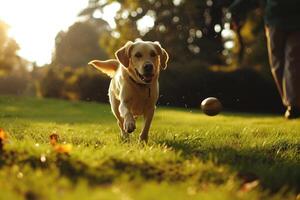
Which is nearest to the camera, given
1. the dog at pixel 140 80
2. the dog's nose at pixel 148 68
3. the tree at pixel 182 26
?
the dog's nose at pixel 148 68

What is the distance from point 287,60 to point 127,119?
5577 mm

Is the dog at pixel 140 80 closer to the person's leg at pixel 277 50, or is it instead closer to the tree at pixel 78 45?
the person's leg at pixel 277 50

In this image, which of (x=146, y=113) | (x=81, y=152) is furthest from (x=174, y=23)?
(x=81, y=152)

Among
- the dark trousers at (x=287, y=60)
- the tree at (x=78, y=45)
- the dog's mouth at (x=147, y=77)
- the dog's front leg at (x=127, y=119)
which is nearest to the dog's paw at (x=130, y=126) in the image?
the dog's front leg at (x=127, y=119)

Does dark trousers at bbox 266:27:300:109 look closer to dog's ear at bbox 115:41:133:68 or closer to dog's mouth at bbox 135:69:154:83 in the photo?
dog's ear at bbox 115:41:133:68

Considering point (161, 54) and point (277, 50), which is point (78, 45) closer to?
point (277, 50)

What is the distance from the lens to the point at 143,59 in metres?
7.13

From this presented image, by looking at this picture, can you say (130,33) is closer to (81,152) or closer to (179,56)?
(179,56)

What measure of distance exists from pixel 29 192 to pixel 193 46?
30.6 meters

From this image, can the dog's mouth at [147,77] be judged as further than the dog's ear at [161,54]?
Result: No

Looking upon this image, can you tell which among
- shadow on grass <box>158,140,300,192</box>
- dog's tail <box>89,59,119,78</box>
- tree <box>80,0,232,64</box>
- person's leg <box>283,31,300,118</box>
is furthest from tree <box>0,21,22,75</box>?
shadow on grass <box>158,140,300,192</box>

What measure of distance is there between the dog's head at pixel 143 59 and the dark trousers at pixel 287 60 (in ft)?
14.3

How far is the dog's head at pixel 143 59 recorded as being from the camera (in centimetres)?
693

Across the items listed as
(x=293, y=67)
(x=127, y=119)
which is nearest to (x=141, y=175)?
(x=127, y=119)
